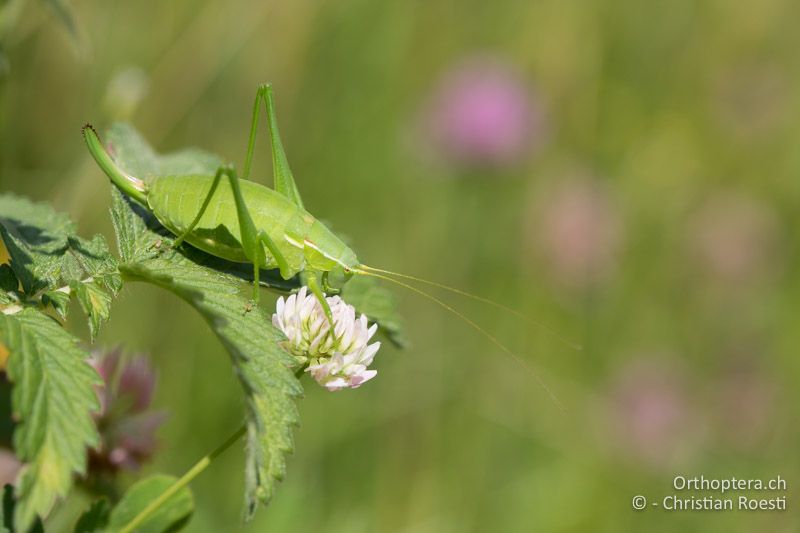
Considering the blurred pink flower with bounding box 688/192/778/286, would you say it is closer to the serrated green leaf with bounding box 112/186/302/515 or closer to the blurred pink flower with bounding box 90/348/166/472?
the blurred pink flower with bounding box 90/348/166/472

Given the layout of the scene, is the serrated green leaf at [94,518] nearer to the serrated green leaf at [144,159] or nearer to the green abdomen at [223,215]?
the green abdomen at [223,215]

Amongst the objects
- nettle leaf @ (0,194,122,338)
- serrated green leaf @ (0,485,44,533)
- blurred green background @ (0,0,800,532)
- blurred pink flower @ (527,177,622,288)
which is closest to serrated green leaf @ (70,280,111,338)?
nettle leaf @ (0,194,122,338)

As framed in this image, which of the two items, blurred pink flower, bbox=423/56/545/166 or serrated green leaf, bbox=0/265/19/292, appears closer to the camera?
serrated green leaf, bbox=0/265/19/292

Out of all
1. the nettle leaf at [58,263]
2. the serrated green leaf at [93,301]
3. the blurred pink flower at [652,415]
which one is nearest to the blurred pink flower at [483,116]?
the blurred pink flower at [652,415]

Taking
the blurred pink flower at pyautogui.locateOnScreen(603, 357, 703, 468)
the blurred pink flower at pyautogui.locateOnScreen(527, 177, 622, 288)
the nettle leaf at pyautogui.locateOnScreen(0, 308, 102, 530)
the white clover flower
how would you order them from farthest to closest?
the blurred pink flower at pyautogui.locateOnScreen(527, 177, 622, 288) < the blurred pink flower at pyautogui.locateOnScreen(603, 357, 703, 468) < the white clover flower < the nettle leaf at pyautogui.locateOnScreen(0, 308, 102, 530)

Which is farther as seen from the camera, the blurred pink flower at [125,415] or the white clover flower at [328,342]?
the blurred pink flower at [125,415]

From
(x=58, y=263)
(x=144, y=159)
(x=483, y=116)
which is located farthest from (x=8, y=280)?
(x=483, y=116)

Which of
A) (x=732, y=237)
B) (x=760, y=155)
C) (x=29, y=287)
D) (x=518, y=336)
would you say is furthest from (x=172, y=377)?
(x=760, y=155)

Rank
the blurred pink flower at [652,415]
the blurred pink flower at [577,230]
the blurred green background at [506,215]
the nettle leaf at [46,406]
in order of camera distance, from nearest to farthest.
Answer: the nettle leaf at [46,406] < the blurred green background at [506,215] < the blurred pink flower at [652,415] < the blurred pink flower at [577,230]
